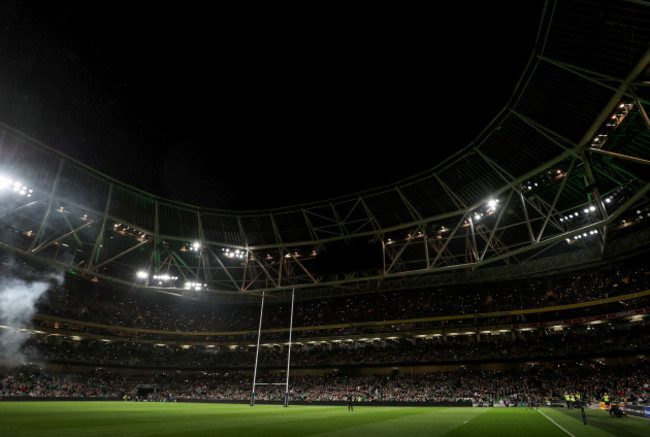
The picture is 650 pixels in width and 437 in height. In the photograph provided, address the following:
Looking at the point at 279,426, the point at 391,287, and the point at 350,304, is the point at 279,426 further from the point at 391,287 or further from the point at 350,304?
the point at 350,304

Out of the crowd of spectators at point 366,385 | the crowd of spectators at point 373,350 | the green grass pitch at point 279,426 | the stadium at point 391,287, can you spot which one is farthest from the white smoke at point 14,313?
the green grass pitch at point 279,426

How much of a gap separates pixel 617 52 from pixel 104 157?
28064 millimetres

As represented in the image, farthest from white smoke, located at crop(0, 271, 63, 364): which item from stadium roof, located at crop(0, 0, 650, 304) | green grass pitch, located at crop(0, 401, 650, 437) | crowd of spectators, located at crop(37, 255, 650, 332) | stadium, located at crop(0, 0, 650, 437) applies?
green grass pitch, located at crop(0, 401, 650, 437)

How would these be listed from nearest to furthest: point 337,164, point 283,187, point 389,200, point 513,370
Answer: point 337,164, point 283,187, point 389,200, point 513,370

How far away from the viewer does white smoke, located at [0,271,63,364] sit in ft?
133

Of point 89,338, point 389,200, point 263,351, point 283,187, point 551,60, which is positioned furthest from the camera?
point 263,351

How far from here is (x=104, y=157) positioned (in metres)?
23.9

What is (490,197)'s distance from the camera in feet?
81.0

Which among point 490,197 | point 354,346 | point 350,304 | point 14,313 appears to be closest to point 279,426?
point 490,197

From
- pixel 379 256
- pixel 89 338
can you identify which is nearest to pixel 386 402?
pixel 379 256

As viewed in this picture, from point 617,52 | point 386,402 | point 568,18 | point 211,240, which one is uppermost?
point 568,18

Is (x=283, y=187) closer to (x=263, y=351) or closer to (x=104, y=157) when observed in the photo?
(x=104, y=157)

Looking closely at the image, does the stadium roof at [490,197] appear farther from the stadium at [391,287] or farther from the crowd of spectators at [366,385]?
the crowd of spectators at [366,385]

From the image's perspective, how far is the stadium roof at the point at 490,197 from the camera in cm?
1617
